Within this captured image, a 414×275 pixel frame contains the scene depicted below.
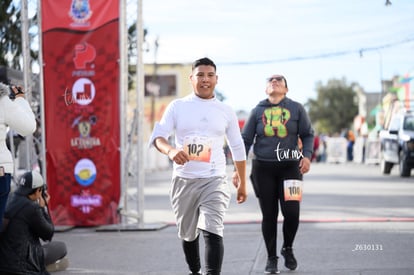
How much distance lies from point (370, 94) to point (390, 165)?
92397 mm

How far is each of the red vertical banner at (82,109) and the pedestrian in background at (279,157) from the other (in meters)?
4.46

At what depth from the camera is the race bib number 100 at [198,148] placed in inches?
264

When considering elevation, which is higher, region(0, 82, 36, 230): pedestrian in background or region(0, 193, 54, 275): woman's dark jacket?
region(0, 82, 36, 230): pedestrian in background

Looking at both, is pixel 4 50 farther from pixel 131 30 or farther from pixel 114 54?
pixel 114 54

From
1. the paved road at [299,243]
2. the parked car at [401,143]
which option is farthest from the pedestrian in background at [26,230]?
the parked car at [401,143]

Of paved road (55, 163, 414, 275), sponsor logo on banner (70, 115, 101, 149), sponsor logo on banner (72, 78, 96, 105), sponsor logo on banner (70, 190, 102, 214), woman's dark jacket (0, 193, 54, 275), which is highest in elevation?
sponsor logo on banner (72, 78, 96, 105)

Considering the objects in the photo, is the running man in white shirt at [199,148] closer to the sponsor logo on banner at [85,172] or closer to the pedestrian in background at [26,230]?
the pedestrian in background at [26,230]

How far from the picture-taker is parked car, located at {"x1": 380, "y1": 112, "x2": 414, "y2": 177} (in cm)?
2439

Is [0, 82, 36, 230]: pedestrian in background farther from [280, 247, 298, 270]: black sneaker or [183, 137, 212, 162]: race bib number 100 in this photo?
[280, 247, 298, 270]: black sneaker

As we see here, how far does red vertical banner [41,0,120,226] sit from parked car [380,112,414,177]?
1373 centimetres

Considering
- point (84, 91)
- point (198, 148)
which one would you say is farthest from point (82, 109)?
point (198, 148)

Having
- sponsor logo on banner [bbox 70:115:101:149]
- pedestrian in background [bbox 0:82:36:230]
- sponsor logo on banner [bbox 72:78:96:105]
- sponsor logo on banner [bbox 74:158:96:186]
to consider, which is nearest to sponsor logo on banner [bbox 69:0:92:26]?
sponsor logo on banner [bbox 72:78:96:105]

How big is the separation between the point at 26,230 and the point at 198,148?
Answer: 6.05ft

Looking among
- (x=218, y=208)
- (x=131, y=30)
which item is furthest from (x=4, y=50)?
→ (x=218, y=208)
